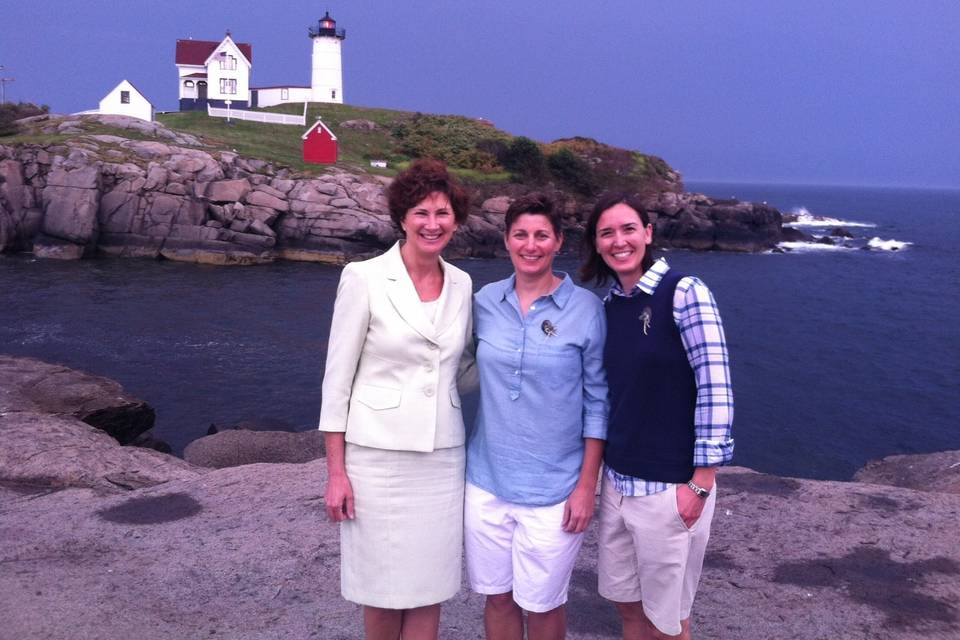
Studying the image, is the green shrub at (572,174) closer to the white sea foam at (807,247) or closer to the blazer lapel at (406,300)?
the white sea foam at (807,247)

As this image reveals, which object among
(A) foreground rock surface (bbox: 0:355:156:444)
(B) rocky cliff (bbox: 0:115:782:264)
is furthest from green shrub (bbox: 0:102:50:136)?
(A) foreground rock surface (bbox: 0:355:156:444)

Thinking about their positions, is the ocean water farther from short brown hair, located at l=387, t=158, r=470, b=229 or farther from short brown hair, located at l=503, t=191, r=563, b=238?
short brown hair, located at l=503, t=191, r=563, b=238

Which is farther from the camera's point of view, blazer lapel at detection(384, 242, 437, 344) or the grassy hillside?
the grassy hillside

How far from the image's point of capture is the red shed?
1839 inches

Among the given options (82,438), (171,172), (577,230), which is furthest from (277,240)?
(82,438)

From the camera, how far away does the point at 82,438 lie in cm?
863

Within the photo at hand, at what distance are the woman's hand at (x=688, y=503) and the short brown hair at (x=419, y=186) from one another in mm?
1627

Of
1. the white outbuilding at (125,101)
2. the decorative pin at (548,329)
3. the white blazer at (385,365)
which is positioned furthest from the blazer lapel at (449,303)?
the white outbuilding at (125,101)

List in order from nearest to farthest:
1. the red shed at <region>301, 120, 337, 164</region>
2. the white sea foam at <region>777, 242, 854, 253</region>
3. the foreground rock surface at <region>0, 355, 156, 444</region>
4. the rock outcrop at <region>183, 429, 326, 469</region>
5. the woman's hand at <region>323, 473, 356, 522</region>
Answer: the woman's hand at <region>323, 473, 356, 522</region> < the rock outcrop at <region>183, 429, 326, 469</region> < the foreground rock surface at <region>0, 355, 156, 444</region> < the red shed at <region>301, 120, 337, 164</region> < the white sea foam at <region>777, 242, 854, 253</region>

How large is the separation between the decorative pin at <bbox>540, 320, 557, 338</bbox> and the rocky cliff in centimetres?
3340

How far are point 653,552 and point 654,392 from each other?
2.24 feet

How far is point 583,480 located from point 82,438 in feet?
22.0

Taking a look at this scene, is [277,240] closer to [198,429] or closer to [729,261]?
[198,429]

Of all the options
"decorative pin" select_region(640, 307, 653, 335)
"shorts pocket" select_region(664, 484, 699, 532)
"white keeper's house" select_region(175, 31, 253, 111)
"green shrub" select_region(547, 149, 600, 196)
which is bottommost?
"shorts pocket" select_region(664, 484, 699, 532)
